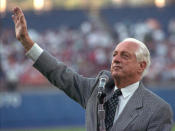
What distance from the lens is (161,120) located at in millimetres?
3504

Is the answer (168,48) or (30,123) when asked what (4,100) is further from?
(168,48)

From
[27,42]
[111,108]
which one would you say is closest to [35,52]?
[27,42]

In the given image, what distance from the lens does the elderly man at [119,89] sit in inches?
140

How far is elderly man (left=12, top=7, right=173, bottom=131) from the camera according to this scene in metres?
3.55

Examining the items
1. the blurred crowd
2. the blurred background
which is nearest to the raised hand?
the blurred background

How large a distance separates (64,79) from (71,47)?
1468 cm

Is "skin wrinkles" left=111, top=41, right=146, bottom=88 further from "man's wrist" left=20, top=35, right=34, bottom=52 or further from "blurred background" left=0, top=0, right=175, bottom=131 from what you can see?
"blurred background" left=0, top=0, right=175, bottom=131

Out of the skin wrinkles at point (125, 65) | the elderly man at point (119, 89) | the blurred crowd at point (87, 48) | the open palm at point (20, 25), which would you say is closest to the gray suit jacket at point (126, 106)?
the elderly man at point (119, 89)

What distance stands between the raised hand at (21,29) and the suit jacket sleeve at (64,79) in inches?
6.7

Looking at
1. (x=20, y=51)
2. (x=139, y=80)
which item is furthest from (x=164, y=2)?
(x=139, y=80)

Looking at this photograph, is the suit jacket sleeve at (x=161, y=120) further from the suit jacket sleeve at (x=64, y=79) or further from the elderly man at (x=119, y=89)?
the suit jacket sleeve at (x=64, y=79)

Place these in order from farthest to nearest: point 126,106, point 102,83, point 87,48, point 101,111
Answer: point 87,48 < point 126,106 < point 102,83 < point 101,111

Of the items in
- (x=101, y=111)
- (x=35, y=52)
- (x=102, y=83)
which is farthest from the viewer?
(x=35, y=52)

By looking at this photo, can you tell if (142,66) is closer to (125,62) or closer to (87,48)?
(125,62)
